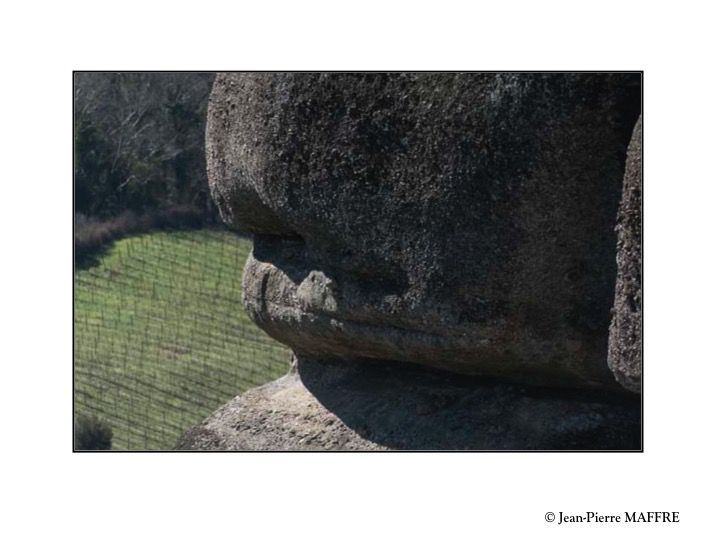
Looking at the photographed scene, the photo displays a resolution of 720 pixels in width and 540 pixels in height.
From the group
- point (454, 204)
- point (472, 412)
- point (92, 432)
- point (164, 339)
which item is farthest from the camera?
point (164, 339)

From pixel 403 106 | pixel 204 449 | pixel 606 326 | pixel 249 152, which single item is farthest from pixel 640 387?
pixel 204 449

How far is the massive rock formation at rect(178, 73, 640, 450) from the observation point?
3010 mm

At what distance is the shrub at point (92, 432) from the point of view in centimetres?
725

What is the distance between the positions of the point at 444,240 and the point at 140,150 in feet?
13.2

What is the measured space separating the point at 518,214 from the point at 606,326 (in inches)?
12.2

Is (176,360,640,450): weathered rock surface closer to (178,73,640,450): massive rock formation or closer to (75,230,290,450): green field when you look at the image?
(178,73,640,450): massive rock formation

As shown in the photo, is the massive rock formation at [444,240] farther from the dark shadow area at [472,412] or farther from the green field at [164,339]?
the green field at [164,339]

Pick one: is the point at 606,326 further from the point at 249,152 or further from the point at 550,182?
the point at 249,152

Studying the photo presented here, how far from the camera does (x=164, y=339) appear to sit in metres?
8.48

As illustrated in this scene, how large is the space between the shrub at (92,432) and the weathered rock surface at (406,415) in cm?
326

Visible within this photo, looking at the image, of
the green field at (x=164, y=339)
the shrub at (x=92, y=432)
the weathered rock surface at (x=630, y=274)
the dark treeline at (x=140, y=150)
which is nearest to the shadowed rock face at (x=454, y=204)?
the weathered rock surface at (x=630, y=274)

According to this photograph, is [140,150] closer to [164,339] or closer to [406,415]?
[164,339]

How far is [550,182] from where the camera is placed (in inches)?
119

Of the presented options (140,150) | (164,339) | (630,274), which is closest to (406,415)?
(630,274)
